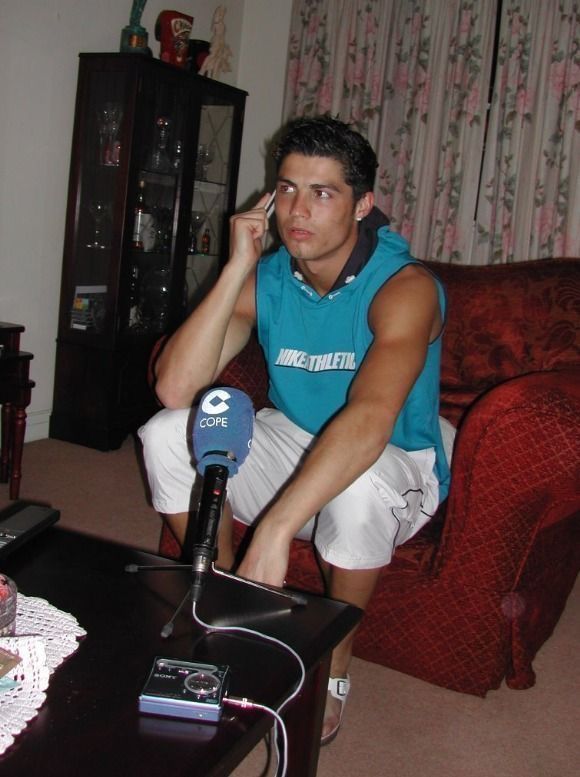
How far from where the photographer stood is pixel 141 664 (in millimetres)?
937

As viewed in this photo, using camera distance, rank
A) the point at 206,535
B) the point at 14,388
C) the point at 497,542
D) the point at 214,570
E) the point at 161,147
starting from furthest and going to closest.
Answer: 1. the point at 161,147
2. the point at 14,388
3. the point at 497,542
4. the point at 214,570
5. the point at 206,535

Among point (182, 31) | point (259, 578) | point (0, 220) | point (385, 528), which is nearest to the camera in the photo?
point (259, 578)

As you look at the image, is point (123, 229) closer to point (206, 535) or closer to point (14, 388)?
point (14, 388)

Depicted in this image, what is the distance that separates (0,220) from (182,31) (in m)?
1.30

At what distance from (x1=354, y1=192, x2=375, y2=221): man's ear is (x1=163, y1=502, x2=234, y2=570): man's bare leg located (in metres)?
0.74

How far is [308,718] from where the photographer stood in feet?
3.69

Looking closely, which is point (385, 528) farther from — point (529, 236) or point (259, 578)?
point (529, 236)

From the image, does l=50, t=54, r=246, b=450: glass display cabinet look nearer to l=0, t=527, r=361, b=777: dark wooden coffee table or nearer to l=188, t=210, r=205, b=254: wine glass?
l=188, t=210, r=205, b=254: wine glass

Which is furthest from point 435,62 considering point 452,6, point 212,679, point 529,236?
point 212,679

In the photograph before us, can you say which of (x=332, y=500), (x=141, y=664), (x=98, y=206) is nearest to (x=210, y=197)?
(x=98, y=206)

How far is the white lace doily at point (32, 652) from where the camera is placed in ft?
2.68

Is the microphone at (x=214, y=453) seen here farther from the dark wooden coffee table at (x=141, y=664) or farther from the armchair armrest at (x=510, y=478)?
the armchair armrest at (x=510, y=478)

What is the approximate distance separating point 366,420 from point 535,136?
2919 mm

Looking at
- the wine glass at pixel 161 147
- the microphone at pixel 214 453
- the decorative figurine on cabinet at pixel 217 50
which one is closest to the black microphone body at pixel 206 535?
the microphone at pixel 214 453
